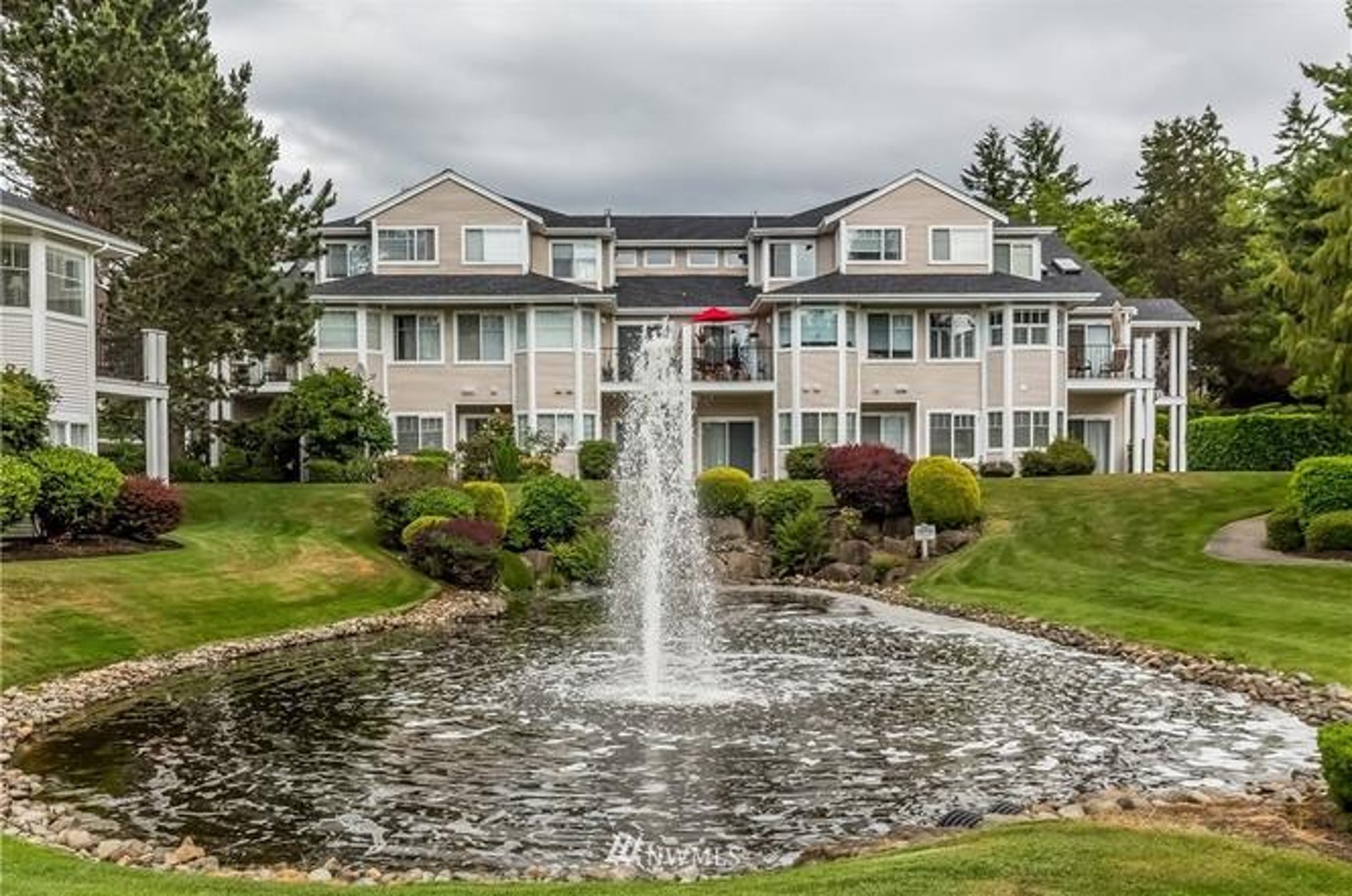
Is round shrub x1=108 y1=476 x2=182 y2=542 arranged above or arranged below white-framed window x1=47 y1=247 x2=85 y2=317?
below

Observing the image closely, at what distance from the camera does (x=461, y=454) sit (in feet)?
127

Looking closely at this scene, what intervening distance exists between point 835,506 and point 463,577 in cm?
1083

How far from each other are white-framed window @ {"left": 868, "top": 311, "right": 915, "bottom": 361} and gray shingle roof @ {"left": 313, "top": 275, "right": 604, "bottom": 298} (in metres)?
9.90

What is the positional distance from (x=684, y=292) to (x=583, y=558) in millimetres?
18797

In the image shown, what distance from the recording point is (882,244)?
43.5 metres

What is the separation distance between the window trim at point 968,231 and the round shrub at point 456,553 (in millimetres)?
23006

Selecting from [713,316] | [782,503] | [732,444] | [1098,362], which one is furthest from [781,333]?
[1098,362]

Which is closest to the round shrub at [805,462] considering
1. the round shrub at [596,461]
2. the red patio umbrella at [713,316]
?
the round shrub at [596,461]

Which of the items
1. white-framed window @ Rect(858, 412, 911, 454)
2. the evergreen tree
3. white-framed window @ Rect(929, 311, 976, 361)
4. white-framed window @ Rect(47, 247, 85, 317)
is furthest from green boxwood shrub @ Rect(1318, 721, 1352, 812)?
white-framed window @ Rect(858, 412, 911, 454)

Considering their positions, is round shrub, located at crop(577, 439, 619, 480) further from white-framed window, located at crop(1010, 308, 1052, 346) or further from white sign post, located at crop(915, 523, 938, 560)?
white-framed window, located at crop(1010, 308, 1052, 346)

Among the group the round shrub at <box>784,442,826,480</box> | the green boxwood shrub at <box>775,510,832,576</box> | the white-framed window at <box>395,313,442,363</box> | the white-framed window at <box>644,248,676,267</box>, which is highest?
the white-framed window at <box>644,248,676,267</box>

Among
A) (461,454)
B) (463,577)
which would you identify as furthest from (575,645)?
(461,454)

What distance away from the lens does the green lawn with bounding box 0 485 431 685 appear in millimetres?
17219

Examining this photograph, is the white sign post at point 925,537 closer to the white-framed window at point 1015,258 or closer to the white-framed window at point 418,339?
the white-framed window at point 1015,258
